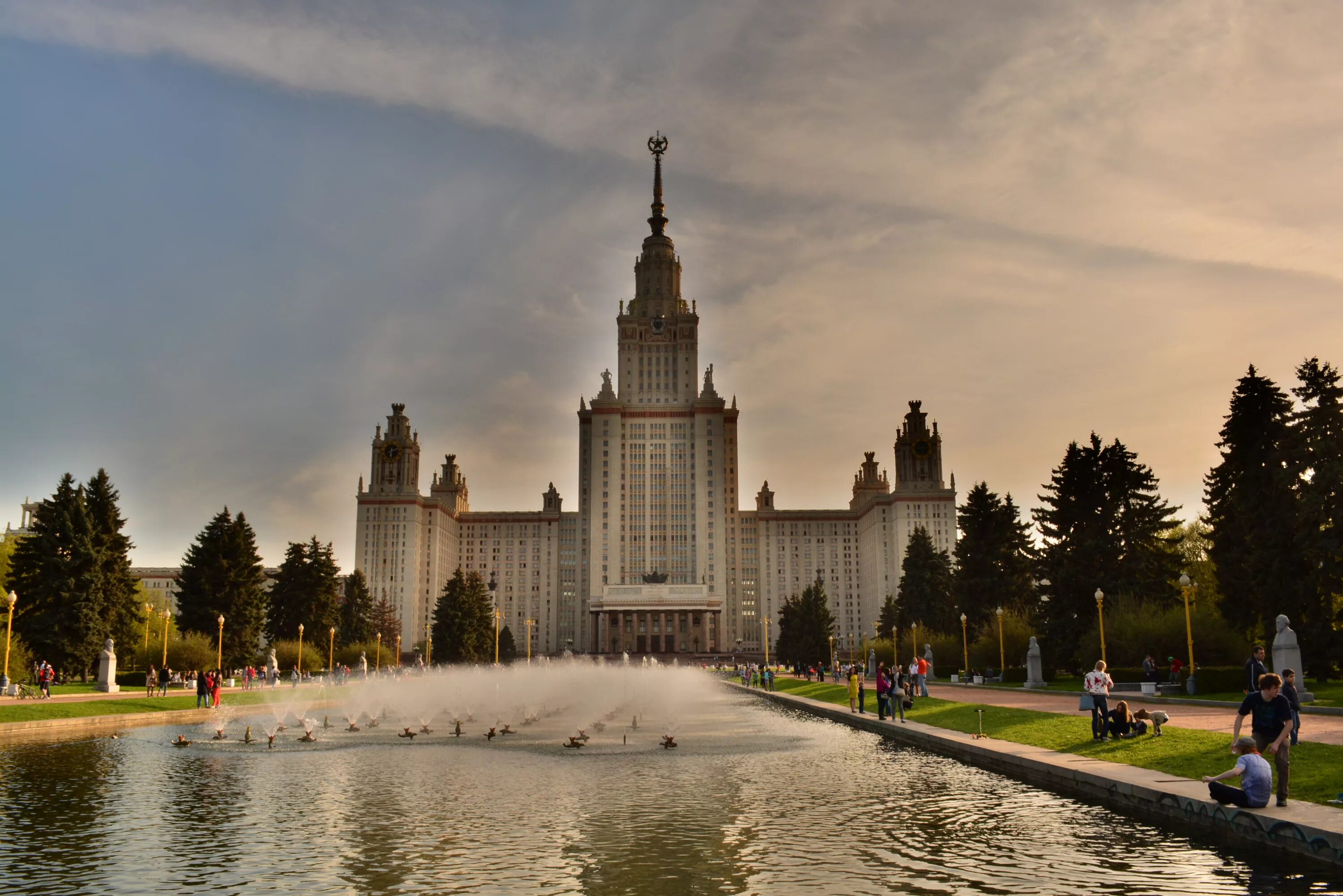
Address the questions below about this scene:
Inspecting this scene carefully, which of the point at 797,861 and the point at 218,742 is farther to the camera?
the point at 218,742

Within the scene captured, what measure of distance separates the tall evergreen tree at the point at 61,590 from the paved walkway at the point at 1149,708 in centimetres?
4465

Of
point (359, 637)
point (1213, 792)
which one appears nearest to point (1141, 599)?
point (1213, 792)

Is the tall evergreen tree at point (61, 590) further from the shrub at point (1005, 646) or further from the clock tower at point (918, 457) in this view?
the clock tower at point (918, 457)

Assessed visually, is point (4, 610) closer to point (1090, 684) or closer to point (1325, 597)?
point (1090, 684)

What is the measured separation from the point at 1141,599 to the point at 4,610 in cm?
6357

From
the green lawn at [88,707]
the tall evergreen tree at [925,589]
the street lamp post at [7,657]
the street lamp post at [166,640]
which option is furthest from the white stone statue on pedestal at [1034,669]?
the street lamp post at [7,657]

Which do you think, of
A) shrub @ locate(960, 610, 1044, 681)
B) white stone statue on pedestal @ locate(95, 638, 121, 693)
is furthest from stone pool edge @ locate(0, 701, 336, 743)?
shrub @ locate(960, 610, 1044, 681)

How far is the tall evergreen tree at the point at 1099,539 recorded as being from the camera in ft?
187

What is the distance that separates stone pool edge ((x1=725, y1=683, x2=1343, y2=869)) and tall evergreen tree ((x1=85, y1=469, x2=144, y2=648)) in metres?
47.7

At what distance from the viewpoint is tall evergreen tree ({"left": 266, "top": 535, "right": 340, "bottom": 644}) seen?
8438 cm

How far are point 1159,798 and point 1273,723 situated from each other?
2161 mm

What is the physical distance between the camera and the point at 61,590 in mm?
52875

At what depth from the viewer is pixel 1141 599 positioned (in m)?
57.3

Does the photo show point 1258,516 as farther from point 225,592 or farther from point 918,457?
point 918,457
